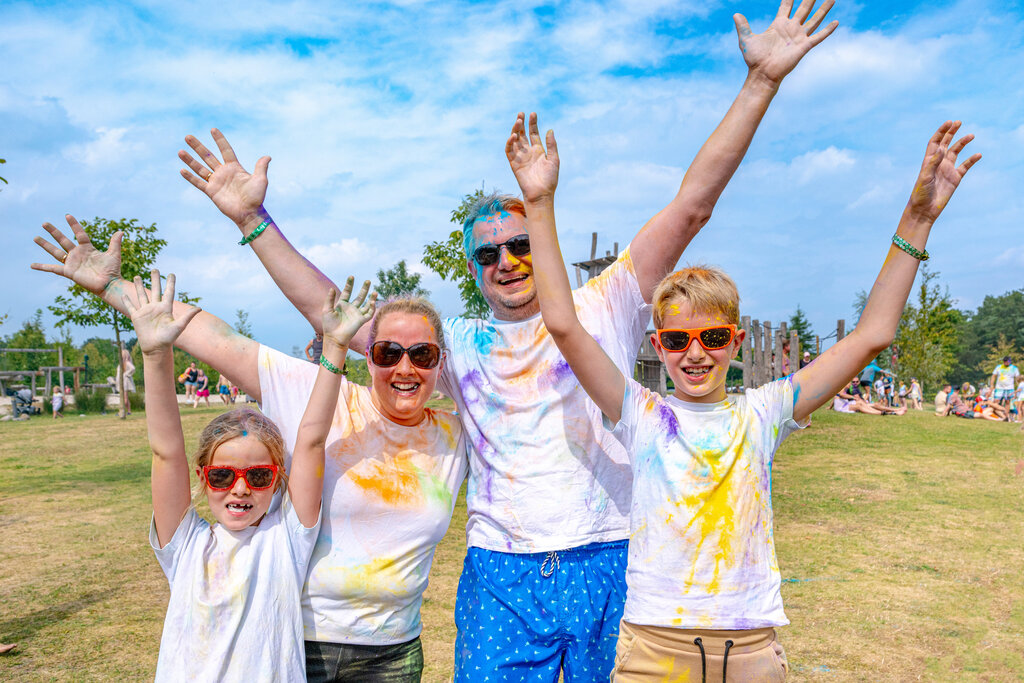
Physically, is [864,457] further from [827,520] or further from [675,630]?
[675,630]

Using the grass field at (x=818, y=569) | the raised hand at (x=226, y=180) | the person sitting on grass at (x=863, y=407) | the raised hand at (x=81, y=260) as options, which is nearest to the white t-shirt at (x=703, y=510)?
the raised hand at (x=226, y=180)

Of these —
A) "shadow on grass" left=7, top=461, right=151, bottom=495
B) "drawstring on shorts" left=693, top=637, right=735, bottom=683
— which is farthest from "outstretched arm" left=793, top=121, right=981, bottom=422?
"shadow on grass" left=7, top=461, right=151, bottom=495

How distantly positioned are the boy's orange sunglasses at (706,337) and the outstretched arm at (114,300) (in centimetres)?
137

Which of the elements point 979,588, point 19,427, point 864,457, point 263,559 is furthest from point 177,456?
point 19,427

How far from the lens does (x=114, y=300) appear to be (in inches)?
93.7

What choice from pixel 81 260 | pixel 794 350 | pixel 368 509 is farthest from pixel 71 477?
pixel 794 350

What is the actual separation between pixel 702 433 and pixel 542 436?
510 millimetres

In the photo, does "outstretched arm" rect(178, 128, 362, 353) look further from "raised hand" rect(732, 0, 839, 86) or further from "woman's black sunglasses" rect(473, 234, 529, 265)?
"raised hand" rect(732, 0, 839, 86)

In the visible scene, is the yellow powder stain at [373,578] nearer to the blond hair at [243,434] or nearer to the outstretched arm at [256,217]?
the blond hair at [243,434]

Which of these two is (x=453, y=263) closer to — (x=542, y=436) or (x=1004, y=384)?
(x=542, y=436)

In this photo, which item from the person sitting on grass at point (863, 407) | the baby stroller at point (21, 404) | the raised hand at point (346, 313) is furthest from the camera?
the baby stroller at point (21, 404)

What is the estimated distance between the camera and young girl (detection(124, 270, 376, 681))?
210cm

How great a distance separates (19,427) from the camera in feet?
53.9

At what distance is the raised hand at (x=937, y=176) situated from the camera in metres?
2.25
